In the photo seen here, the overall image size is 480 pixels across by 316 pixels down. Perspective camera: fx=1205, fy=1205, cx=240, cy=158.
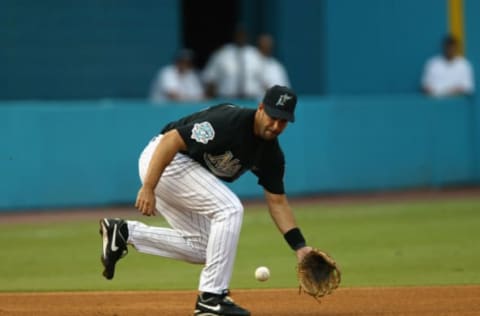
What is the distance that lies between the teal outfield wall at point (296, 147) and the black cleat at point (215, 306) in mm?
7975

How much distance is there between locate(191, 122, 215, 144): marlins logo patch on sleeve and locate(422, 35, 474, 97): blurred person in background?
37.3 ft

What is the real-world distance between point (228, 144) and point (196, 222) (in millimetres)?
670

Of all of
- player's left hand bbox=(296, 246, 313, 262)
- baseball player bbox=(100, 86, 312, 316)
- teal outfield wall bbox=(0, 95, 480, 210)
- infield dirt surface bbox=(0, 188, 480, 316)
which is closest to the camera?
baseball player bbox=(100, 86, 312, 316)

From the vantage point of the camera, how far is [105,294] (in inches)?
351

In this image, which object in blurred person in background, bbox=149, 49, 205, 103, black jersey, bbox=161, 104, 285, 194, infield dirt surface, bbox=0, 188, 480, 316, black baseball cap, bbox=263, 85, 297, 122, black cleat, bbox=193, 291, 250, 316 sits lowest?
blurred person in background, bbox=149, 49, 205, 103

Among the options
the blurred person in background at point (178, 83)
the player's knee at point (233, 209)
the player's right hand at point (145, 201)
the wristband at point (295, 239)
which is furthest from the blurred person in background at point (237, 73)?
the player's right hand at point (145, 201)

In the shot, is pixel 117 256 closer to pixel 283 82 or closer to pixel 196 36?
pixel 283 82

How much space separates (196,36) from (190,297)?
14.7 m

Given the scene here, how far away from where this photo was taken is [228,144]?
7332 millimetres

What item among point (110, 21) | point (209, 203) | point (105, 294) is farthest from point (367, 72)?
point (209, 203)

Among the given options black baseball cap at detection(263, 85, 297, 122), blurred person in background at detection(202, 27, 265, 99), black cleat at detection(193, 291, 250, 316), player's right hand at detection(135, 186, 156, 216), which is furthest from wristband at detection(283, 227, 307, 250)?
blurred person in background at detection(202, 27, 265, 99)

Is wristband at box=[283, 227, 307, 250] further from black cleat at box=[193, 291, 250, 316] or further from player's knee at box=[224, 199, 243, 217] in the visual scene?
black cleat at box=[193, 291, 250, 316]

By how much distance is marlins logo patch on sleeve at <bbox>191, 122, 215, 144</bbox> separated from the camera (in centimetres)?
729

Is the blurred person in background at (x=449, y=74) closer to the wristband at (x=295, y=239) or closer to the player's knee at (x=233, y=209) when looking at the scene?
the wristband at (x=295, y=239)
